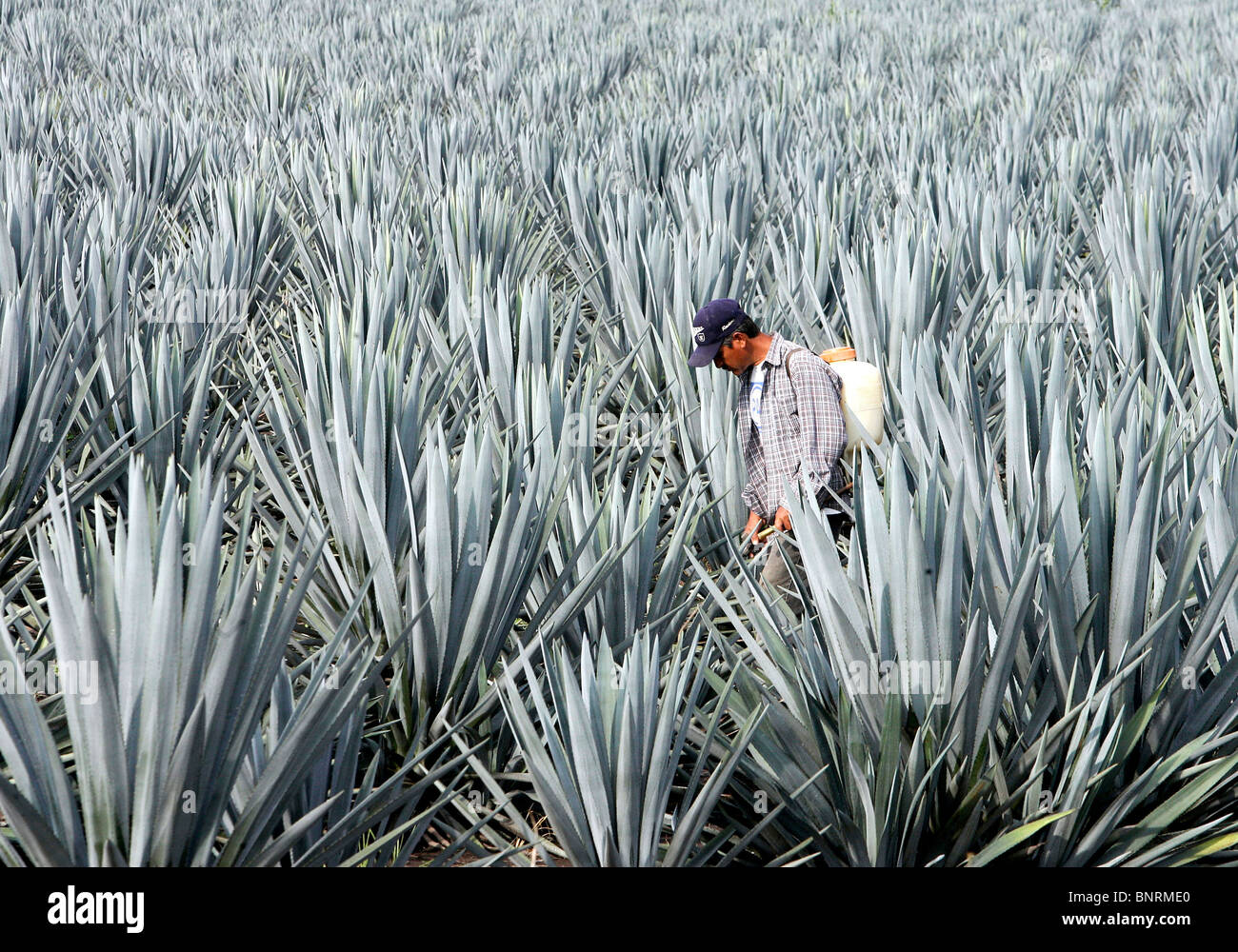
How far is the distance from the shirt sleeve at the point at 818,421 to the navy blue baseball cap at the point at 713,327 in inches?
6.1

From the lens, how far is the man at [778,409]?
190cm

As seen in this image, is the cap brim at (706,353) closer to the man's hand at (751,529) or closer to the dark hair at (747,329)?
the dark hair at (747,329)

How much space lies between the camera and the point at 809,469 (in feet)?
6.22

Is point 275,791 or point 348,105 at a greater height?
point 348,105

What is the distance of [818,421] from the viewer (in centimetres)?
190

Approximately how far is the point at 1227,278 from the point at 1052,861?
257 cm

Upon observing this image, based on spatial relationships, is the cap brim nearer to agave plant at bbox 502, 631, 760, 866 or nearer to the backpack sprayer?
the backpack sprayer

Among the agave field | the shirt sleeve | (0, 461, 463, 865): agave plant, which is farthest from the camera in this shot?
the shirt sleeve

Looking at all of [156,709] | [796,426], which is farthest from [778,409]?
[156,709]

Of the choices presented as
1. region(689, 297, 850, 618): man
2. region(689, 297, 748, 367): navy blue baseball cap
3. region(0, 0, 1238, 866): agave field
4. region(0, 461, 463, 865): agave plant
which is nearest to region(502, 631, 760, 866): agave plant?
region(0, 0, 1238, 866): agave field

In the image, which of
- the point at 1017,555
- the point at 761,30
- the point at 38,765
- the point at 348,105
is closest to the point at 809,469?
the point at 1017,555

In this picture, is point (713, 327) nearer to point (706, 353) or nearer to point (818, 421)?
point (706, 353)

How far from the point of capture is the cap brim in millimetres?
1937
